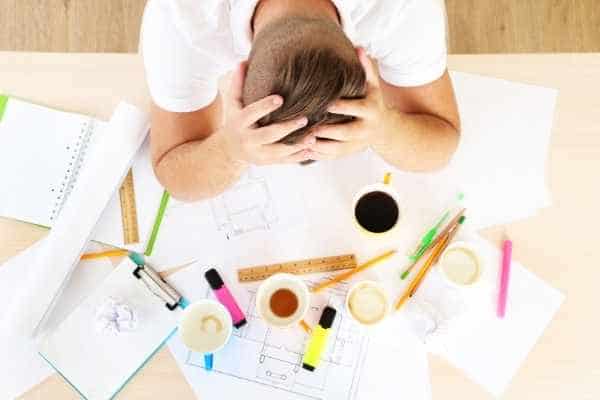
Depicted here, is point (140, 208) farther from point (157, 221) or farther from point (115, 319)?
point (115, 319)

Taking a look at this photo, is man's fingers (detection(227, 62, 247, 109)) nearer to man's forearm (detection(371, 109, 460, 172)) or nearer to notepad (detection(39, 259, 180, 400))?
man's forearm (detection(371, 109, 460, 172))

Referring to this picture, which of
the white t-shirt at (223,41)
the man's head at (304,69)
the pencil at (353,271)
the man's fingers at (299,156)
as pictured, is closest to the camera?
the man's head at (304,69)

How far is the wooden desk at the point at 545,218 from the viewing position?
972mm

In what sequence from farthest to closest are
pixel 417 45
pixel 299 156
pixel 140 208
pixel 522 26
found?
1. pixel 522 26
2. pixel 140 208
3. pixel 417 45
4. pixel 299 156

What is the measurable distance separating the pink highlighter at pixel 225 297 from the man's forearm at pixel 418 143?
0.39 meters

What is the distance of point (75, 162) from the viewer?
1.06m

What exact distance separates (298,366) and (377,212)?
324 millimetres

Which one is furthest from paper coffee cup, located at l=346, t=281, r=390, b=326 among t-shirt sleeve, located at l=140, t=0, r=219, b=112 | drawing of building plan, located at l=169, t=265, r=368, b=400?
t-shirt sleeve, located at l=140, t=0, r=219, b=112

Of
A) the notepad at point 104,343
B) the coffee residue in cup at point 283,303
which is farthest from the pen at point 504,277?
the notepad at point 104,343

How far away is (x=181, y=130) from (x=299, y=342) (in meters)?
0.46

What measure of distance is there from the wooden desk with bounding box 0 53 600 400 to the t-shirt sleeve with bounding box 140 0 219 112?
4.4 inches

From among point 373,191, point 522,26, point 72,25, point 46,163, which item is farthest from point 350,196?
point 72,25

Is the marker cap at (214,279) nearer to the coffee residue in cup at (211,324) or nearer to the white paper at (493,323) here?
the coffee residue in cup at (211,324)

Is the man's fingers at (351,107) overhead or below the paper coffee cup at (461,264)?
overhead
